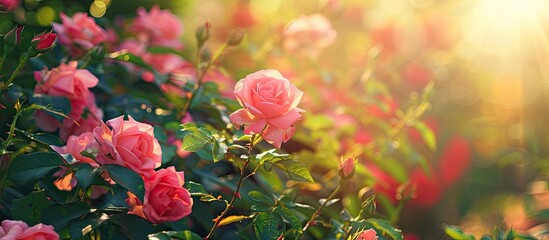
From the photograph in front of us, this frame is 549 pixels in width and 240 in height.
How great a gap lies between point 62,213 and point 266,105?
0.29 metres

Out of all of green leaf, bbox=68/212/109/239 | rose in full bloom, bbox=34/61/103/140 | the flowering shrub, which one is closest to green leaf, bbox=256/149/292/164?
the flowering shrub

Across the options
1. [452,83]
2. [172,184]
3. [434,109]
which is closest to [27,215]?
[172,184]

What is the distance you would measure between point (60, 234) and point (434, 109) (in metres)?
1.75

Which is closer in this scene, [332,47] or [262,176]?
[262,176]

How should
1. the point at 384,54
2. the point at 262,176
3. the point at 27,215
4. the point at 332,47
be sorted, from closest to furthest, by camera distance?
the point at 27,215, the point at 262,176, the point at 384,54, the point at 332,47

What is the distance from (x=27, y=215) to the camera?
3.25 feet

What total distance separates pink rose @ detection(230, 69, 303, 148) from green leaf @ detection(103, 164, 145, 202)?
0.47 feet

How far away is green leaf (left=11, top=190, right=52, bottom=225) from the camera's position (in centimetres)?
99

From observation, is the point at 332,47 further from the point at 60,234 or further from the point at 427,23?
the point at 60,234

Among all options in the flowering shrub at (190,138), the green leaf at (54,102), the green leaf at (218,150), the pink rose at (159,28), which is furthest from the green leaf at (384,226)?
the pink rose at (159,28)

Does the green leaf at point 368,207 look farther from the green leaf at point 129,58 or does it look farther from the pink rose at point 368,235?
the green leaf at point 129,58

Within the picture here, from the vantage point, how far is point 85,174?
96 centimetres

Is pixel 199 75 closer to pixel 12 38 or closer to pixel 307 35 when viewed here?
pixel 12 38

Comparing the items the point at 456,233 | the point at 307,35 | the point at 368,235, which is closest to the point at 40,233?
the point at 368,235
